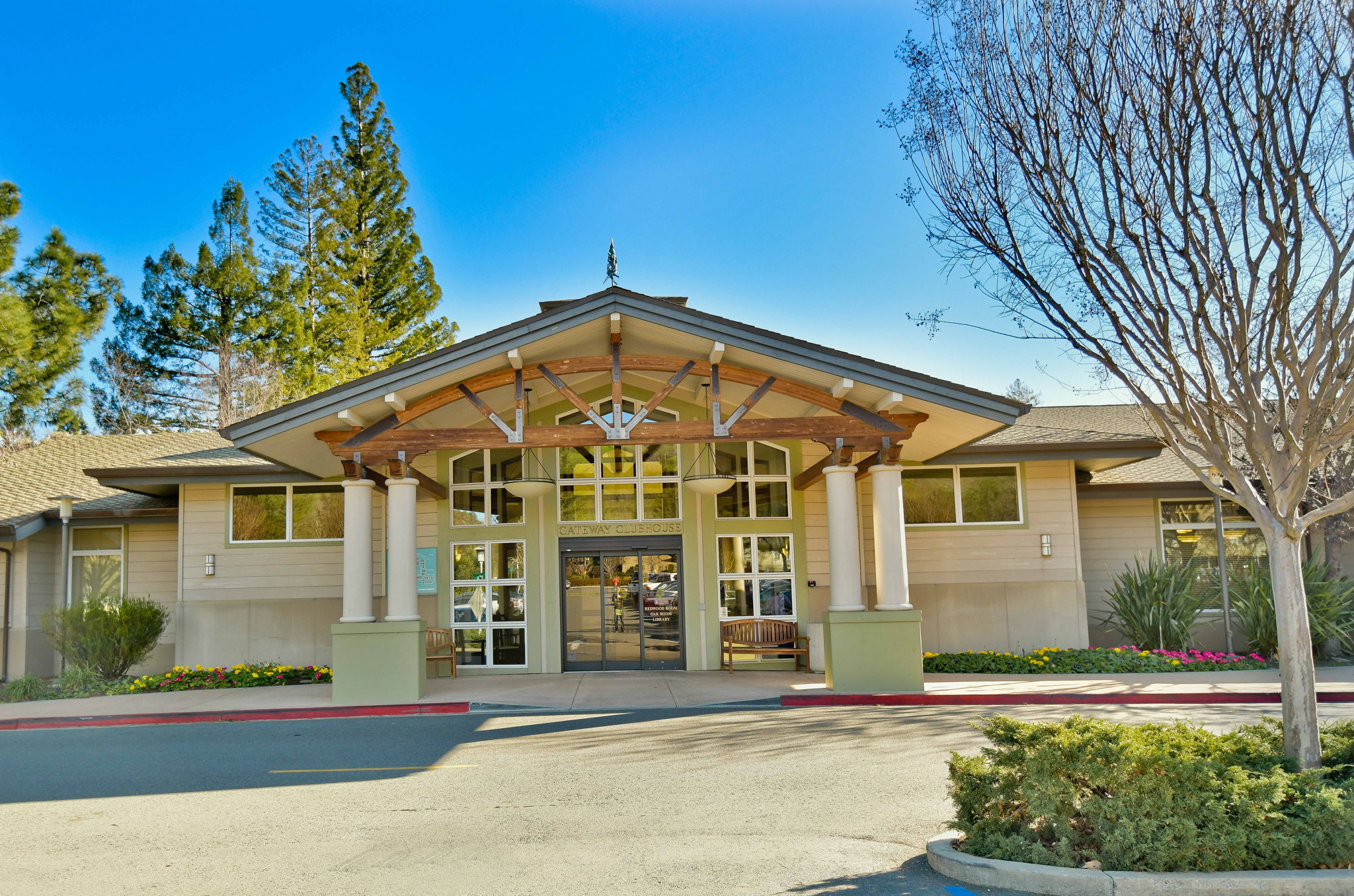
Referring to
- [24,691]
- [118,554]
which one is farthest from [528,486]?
[118,554]

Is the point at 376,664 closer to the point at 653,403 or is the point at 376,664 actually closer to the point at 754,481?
the point at 653,403

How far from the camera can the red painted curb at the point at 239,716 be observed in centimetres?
1246

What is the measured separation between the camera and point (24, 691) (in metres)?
15.0

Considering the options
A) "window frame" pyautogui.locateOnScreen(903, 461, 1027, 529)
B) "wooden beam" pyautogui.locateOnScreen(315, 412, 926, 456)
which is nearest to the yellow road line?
"wooden beam" pyautogui.locateOnScreen(315, 412, 926, 456)

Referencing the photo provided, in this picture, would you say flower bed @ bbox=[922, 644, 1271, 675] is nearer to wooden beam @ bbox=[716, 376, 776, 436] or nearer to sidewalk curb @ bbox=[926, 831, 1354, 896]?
wooden beam @ bbox=[716, 376, 776, 436]

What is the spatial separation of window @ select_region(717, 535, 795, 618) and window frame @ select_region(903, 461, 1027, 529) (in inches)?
94.3

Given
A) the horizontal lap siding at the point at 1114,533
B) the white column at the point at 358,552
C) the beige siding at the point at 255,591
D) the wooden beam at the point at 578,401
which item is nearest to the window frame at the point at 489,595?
the beige siding at the point at 255,591

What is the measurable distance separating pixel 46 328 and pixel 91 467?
1474 cm

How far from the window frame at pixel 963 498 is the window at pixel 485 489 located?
6.79 m

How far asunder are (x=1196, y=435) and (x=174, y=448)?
1922cm

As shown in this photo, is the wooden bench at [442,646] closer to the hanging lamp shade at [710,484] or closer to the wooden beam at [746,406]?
the hanging lamp shade at [710,484]

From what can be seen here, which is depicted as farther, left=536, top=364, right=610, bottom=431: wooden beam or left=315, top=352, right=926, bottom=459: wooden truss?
left=315, top=352, right=926, bottom=459: wooden truss

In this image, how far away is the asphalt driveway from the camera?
5.80m

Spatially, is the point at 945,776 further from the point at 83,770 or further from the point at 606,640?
the point at 606,640
